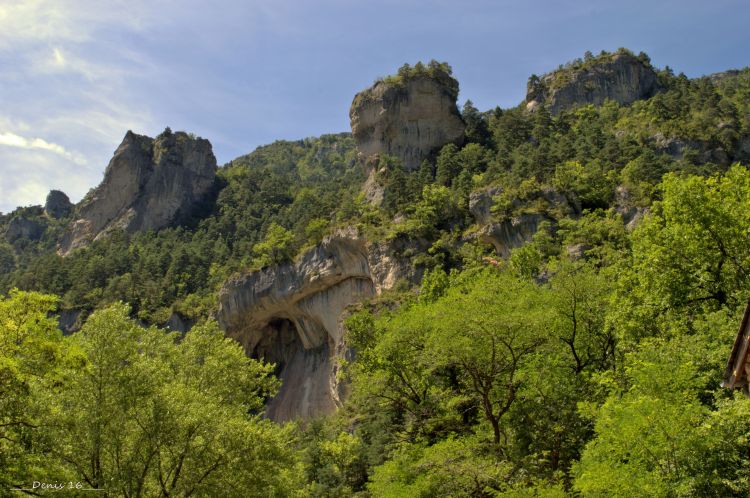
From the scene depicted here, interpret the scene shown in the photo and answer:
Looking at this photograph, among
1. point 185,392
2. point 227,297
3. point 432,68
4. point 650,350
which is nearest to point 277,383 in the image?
point 185,392

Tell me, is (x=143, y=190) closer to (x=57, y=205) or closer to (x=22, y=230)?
(x=22, y=230)

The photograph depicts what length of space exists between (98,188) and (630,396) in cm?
9740

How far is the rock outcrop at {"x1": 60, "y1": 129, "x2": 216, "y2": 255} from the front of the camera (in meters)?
91.6

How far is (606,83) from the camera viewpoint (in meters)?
78.2

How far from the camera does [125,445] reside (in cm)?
1406

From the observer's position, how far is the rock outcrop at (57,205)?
122562 mm

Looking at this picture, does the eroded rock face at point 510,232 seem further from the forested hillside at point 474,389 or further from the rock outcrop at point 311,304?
the rock outcrop at point 311,304

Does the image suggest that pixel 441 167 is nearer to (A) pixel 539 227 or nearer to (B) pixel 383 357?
(A) pixel 539 227

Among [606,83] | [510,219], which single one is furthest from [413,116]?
[510,219]

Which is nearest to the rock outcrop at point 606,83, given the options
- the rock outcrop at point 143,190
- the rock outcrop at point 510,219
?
the rock outcrop at point 510,219

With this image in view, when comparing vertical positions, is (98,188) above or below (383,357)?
above

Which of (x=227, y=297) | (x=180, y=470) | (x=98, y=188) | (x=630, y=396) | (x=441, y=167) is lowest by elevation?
(x=180, y=470)

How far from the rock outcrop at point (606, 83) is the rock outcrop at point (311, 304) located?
40.6m

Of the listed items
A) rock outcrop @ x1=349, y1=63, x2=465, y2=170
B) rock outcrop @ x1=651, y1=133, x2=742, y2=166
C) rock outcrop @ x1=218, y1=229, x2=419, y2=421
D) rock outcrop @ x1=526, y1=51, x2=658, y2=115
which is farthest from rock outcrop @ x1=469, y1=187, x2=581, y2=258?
rock outcrop @ x1=526, y1=51, x2=658, y2=115
